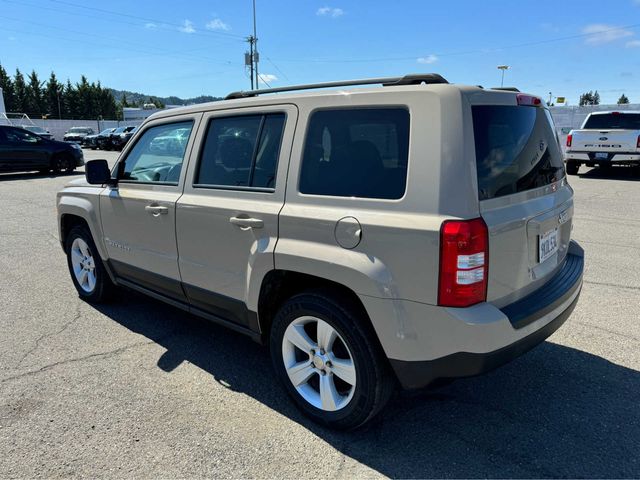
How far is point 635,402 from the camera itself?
9.77 feet

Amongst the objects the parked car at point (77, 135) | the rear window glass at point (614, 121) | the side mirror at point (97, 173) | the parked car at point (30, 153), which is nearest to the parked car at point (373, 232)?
the side mirror at point (97, 173)

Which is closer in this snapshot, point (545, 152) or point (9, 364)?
point (545, 152)

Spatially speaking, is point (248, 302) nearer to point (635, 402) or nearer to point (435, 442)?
point (435, 442)

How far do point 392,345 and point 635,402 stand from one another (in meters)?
1.78

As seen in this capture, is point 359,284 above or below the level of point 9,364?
above

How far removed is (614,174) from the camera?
1589cm

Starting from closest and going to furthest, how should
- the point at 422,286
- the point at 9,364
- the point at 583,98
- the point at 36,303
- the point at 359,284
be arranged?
the point at 422,286 < the point at 359,284 < the point at 9,364 < the point at 36,303 < the point at 583,98

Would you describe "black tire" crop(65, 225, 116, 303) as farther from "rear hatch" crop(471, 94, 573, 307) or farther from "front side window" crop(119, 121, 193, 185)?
"rear hatch" crop(471, 94, 573, 307)

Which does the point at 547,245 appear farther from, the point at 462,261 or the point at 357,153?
the point at 357,153

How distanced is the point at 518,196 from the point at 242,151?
1.74m

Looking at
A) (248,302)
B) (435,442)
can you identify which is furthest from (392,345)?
(248,302)

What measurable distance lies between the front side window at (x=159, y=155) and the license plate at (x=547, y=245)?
2514mm

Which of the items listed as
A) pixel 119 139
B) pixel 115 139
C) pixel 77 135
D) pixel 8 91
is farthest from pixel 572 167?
pixel 8 91

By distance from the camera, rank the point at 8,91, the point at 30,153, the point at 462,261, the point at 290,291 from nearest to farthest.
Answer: the point at 462,261, the point at 290,291, the point at 30,153, the point at 8,91
